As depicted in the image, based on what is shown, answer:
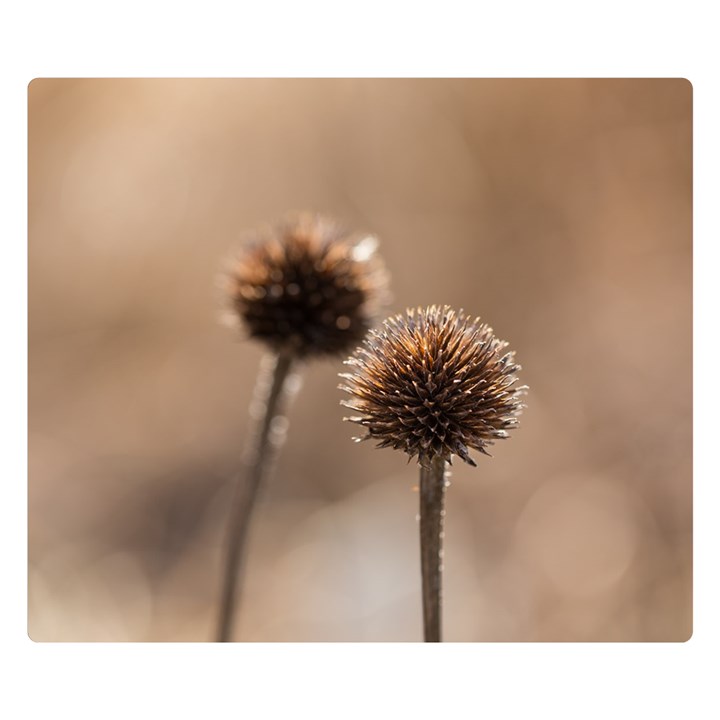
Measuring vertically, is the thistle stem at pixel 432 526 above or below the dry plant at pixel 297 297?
below

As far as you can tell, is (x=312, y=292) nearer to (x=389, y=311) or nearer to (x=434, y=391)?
(x=389, y=311)

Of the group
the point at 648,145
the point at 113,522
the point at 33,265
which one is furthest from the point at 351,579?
the point at 648,145

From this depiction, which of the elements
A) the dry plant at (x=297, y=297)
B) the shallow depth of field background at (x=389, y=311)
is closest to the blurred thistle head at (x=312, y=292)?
the dry plant at (x=297, y=297)

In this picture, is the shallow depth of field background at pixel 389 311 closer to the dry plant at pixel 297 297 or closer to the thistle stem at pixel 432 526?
the dry plant at pixel 297 297

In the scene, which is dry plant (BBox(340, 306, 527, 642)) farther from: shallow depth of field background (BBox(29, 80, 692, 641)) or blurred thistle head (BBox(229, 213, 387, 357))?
shallow depth of field background (BBox(29, 80, 692, 641))

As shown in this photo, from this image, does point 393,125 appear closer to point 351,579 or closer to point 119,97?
point 119,97

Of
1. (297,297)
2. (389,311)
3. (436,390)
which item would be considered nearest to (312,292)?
→ (297,297)
